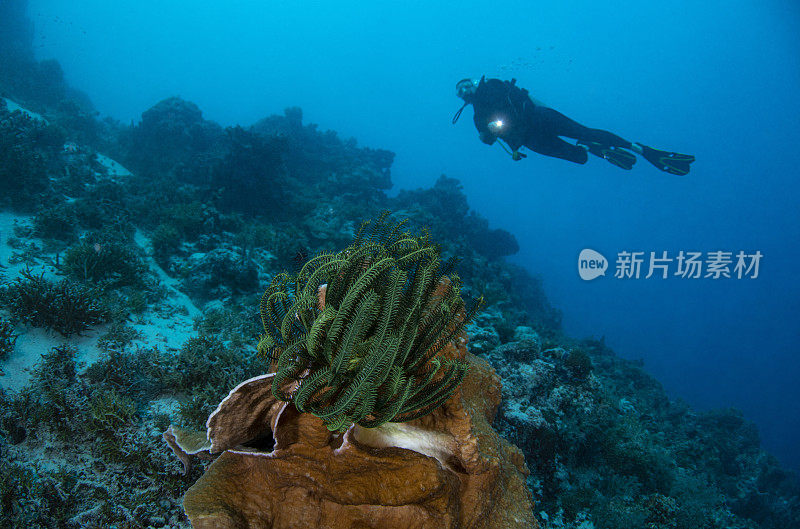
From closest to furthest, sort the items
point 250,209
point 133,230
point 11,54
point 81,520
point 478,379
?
1. point 81,520
2. point 478,379
3. point 133,230
4. point 250,209
5. point 11,54

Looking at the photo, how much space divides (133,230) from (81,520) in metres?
9.26

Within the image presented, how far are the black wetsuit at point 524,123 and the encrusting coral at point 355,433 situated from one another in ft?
41.0

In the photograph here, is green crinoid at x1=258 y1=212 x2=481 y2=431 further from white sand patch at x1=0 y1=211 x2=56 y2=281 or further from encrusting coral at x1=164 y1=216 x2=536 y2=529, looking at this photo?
white sand patch at x1=0 y1=211 x2=56 y2=281

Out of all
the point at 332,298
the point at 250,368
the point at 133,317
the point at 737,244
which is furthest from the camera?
the point at 737,244

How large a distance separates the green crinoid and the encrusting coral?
1 centimetres

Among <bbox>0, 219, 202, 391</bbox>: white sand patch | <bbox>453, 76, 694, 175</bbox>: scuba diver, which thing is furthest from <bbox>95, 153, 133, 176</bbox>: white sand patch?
<bbox>453, 76, 694, 175</bbox>: scuba diver

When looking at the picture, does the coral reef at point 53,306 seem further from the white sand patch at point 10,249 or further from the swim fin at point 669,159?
the swim fin at point 669,159

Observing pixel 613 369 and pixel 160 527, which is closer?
pixel 160 527

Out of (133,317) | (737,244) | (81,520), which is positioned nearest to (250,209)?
(133,317)

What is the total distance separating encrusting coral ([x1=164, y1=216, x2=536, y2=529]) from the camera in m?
2.32

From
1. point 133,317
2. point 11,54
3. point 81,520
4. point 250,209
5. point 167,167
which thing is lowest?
point 81,520

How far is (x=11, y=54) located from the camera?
23141mm

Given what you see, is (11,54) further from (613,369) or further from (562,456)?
(613,369)

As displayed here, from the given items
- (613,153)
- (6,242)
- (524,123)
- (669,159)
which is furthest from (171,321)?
(669,159)
